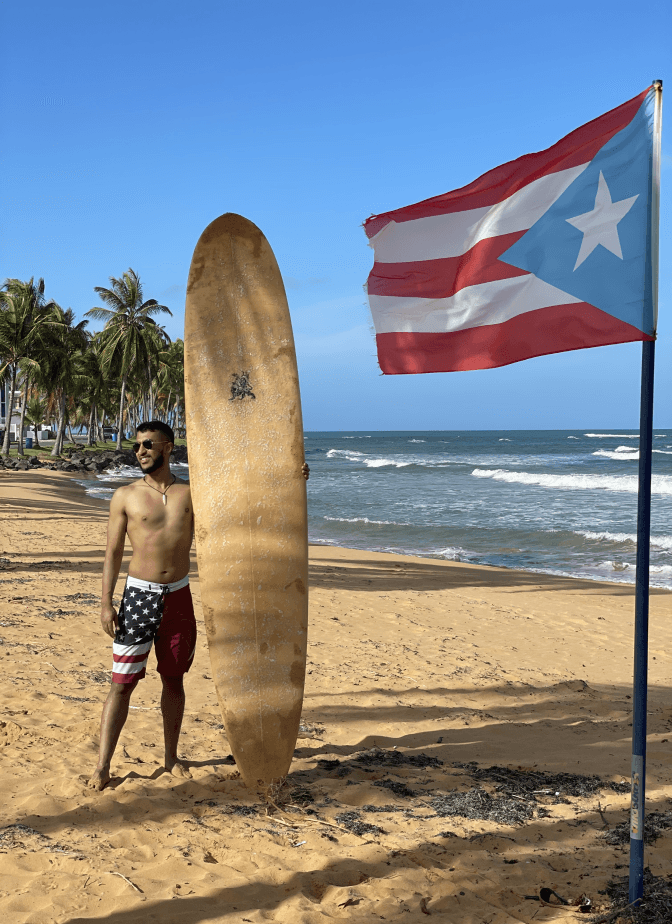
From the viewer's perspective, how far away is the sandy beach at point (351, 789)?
265 centimetres

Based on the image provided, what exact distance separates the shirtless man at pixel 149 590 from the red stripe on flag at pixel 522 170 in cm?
168

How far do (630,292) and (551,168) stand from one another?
791mm

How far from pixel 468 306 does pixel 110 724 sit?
266cm

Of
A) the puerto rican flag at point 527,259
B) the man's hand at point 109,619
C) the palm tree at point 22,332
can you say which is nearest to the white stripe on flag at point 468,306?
the puerto rican flag at point 527,259

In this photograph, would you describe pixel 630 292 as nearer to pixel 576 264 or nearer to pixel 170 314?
pixel 576 264

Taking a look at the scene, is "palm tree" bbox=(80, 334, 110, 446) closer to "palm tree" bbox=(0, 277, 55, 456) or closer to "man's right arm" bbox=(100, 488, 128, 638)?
"palm tree" bbox=(0, 277, 55, 456)

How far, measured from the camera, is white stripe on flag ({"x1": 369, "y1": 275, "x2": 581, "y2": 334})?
9.80 feet

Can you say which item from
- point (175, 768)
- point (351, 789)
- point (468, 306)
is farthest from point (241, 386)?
point (351, 789)

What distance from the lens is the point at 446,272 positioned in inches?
137

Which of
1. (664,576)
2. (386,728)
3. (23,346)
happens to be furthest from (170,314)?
(386,728)

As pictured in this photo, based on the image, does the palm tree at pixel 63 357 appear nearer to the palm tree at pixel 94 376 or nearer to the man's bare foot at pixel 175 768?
the palm tree at pixel 94 376

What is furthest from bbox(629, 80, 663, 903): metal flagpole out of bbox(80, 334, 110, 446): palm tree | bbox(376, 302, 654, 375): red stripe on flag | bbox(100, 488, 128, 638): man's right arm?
bbox(80, 334, 110, 446): palm tree

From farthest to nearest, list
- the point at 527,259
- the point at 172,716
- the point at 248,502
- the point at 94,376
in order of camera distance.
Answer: the point at 94,376, the point at 248,502, the point at 172,716, the point at 527,259

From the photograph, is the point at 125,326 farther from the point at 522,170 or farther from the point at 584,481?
the point at 522,170
